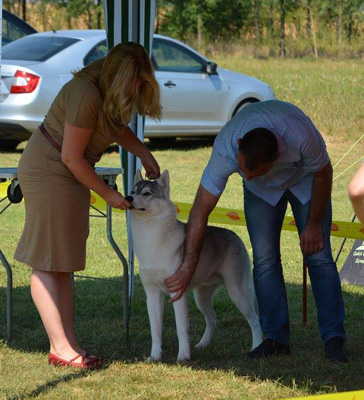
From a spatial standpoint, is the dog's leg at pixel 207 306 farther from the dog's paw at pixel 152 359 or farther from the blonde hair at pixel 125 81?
the blonde hair at pixel 125 81

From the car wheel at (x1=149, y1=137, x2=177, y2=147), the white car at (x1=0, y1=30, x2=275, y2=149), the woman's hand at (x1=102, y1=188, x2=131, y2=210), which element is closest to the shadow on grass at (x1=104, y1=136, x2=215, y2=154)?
the car wheel at (x1=149, y1=137, x2=177, y2=147)

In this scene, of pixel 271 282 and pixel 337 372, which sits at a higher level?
pixel 271 282

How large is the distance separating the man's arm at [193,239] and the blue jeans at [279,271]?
42 cm

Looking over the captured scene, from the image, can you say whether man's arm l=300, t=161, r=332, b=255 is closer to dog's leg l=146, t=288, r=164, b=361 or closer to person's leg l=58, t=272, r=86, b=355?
dog's leg l=146, t=288, r=164, b=361

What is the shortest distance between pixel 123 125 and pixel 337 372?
176cm

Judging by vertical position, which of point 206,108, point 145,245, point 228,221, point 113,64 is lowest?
point 206,108

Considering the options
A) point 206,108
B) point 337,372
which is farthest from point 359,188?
point 206,108

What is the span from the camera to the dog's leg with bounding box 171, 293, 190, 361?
4.57 metres

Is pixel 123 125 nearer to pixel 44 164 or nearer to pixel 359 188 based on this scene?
pixel 44 164

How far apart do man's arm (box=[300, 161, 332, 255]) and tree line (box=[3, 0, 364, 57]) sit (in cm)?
601

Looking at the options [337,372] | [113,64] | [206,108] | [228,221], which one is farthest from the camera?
[206,108]

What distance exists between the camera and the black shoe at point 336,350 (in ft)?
15.0

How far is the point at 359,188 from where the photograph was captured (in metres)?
2.26

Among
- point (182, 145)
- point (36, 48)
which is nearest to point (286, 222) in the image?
point (36, 48)
